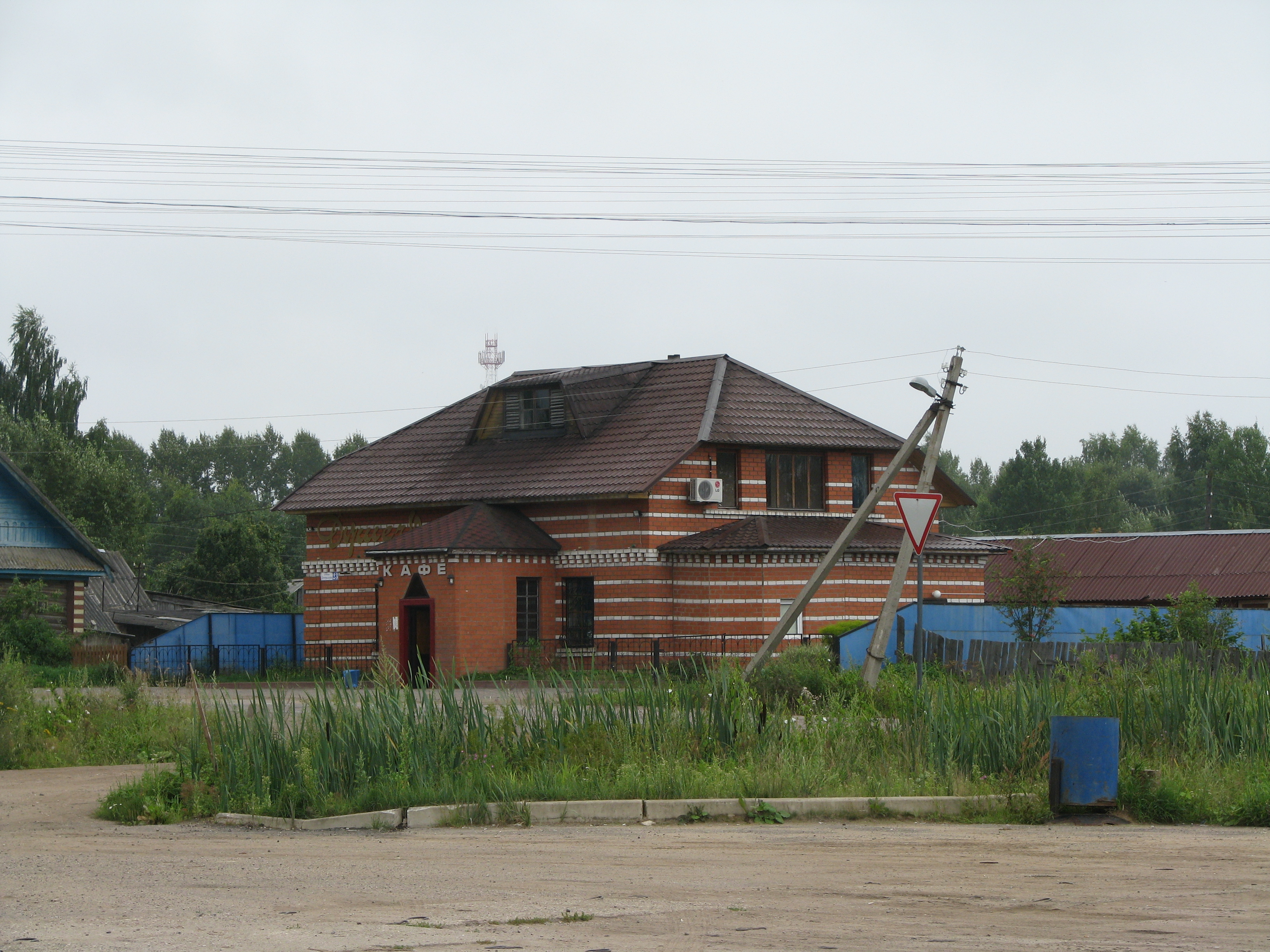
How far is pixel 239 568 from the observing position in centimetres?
7256

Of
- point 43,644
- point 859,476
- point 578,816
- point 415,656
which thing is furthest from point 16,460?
point 578,816

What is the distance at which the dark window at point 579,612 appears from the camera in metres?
38.1

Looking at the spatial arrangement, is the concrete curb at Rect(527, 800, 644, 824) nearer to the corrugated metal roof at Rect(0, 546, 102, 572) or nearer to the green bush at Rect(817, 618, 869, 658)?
the green bush at Rect(817, 618, 869, 658)

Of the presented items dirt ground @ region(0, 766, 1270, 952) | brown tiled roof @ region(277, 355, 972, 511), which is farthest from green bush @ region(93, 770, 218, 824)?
brown tiled roof @ region(277, 355, 972, 511)

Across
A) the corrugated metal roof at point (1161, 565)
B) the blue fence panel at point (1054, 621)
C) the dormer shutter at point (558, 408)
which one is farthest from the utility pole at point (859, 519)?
the corrugated metal roof at point (1161, 565)

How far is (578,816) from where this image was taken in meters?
12.8

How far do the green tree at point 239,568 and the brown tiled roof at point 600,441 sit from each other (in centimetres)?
2983

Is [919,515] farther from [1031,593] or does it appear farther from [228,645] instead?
[228,645]

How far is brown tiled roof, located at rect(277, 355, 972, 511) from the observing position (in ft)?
124

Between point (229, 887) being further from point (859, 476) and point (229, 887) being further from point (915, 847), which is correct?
point (859, 476)

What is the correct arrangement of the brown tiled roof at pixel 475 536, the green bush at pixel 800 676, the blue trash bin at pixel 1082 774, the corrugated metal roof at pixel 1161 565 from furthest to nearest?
the corrugated metal roof at pixel 1161 565, the brown tiled roof at pixel 475 536, the green bush at pixel 800 676, the blue trash bin at pixel 1082 774

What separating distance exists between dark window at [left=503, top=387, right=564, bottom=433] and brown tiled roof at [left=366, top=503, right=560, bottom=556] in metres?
3.57

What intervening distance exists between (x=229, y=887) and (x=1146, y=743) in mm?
9231

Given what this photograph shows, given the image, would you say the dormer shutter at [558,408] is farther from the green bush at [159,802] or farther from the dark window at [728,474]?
the green bush at [159,802]
